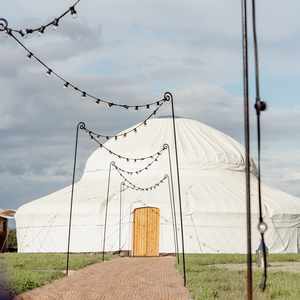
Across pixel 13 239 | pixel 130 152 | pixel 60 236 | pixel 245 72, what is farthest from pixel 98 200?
pixel 245 72

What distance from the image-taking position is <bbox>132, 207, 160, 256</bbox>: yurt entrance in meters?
32.6

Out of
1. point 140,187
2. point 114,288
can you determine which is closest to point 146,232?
point 140,187

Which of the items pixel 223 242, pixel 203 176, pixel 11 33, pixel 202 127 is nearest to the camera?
pixel 11 33

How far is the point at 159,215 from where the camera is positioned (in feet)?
108

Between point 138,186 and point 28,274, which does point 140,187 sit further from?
point 28,274

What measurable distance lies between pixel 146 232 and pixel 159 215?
3.13 feet

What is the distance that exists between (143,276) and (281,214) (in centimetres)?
1902

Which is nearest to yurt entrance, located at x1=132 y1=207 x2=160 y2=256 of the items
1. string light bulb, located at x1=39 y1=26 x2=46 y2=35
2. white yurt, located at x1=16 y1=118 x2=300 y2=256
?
white yurt, located at x1=16 y1=118 x2=300 y2=256

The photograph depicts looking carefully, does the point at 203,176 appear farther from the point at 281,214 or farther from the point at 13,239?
the point at 13,239

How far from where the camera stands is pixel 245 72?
465 centimetres

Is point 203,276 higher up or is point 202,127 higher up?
point 202,127

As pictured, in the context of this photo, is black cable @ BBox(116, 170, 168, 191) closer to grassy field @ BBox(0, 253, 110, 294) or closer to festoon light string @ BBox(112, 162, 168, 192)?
festoon light string @ BBox(112, 162, 168, 192)

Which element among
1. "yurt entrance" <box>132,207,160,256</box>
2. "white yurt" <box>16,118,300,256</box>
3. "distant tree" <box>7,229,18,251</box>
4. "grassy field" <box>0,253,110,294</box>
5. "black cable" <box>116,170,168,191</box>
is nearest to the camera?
→ "grassy field" <box>0,253,110,294</box>

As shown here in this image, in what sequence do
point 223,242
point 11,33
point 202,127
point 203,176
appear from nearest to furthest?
point 11,33, point 223,242, point 203,176, point 202,127
